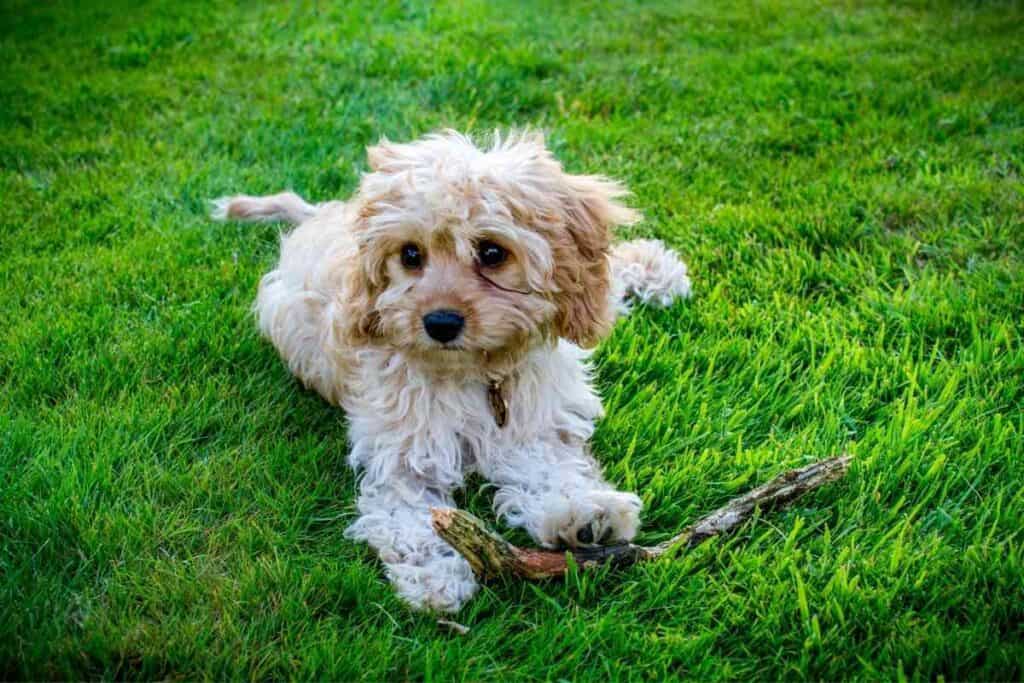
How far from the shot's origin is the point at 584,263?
333cm

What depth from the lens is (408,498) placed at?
3320 mm

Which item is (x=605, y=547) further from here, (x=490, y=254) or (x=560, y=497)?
(x=490, y=254)

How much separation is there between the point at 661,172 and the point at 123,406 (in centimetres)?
345

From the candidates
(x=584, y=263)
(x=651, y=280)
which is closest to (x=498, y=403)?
(x=584, y=263)

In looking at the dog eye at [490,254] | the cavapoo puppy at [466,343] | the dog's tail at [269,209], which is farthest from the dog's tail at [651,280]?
the dog's tail at [269,209]

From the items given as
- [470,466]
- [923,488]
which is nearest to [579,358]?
[470,466]

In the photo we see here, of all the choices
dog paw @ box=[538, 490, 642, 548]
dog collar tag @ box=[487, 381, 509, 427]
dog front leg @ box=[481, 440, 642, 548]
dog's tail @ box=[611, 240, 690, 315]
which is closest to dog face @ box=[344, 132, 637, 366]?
dog collar tag @ box=[487, 381, 509, 427]

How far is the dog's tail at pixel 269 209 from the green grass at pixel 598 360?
0.29 ft

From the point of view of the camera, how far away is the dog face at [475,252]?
119 inches

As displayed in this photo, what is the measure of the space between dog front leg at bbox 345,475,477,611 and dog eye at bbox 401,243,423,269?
2.55 feet

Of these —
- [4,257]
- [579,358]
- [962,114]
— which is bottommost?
[4,257]

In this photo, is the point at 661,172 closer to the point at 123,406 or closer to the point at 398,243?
the point at 398,243

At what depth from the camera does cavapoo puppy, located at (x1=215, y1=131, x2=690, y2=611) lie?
9.96 feet

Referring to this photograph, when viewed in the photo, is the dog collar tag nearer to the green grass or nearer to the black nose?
the green grass
